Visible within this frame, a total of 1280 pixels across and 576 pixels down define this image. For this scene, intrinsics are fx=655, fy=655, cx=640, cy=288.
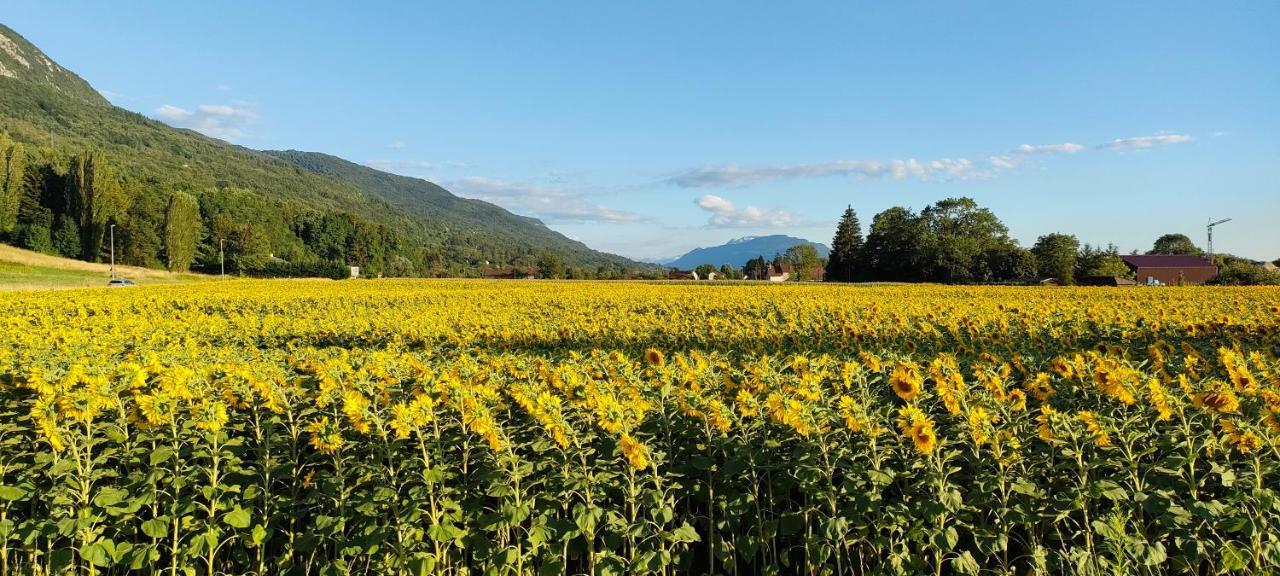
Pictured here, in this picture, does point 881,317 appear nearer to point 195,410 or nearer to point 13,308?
point 195,410

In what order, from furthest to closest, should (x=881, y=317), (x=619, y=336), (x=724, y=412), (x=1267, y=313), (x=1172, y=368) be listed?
(x=1267, y=313), (x=881, y=317), (x=619, y=336), (x=1172, y=368), (x=724, y=412)

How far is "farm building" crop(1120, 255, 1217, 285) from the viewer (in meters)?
67.8

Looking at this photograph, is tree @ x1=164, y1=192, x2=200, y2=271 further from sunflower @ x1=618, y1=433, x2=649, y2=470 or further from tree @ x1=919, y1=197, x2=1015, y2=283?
sunflower @ x1=618, y1=433, x2=649, y2=470

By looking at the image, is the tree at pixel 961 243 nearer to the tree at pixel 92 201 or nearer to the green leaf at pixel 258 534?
the green leaf at pixel 258 534

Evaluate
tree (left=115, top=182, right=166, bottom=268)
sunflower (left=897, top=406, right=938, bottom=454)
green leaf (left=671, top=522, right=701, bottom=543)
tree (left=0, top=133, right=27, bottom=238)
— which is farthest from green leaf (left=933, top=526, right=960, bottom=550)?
tree (left=0, top=133, right=27, bottom=238)

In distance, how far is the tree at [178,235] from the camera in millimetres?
76250

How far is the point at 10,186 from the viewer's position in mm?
75312

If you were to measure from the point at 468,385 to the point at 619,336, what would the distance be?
562 centimetres

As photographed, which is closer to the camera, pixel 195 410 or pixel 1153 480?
pixel 1153 480

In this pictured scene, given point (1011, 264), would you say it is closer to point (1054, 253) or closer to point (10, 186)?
point (1054, 253)

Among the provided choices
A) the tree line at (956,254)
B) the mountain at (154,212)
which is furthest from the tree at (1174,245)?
the mountain at (154,212)

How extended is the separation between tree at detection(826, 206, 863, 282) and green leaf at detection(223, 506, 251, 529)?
79.2 meters

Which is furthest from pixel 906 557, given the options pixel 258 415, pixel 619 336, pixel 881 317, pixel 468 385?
pixel 881 317

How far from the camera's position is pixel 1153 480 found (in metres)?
3.00
